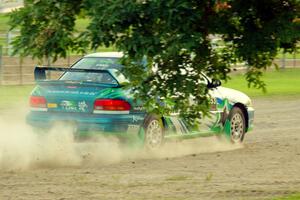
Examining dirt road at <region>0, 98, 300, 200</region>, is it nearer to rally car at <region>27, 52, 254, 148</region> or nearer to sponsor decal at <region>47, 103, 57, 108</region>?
rally car at <region>27, 52, 254, 148</region>

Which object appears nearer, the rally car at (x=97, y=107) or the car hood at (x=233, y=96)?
the rally car at (x=97, y=107)

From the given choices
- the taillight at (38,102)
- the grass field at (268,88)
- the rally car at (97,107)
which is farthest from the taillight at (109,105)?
the grass field at (268,88)

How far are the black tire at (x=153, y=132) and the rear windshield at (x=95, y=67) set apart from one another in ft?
2.70

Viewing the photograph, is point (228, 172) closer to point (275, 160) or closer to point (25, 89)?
point (275, 160)

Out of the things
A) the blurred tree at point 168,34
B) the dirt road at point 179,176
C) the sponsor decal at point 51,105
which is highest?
the blurred tree at point 168,34

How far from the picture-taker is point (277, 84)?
1410 inches

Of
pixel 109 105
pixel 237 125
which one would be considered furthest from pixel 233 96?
pixel 109 105

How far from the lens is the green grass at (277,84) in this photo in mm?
30948

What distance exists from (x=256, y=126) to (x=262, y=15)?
462 inches

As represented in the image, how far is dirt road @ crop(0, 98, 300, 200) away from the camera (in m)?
11.7

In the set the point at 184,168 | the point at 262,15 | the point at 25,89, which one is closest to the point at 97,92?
the point at 184,168

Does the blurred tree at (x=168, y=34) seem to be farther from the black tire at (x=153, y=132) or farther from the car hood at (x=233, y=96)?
the car hood at (x=233, y=96)

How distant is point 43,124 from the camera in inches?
602

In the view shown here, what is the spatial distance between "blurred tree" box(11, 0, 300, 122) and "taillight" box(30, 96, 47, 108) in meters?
5.52
